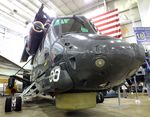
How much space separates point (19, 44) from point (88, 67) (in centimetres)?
1264

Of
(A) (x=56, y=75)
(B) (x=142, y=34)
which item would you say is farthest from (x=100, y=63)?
(B) (x=142, y=34)

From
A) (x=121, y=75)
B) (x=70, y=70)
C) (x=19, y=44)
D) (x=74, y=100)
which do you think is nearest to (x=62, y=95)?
(x=74, y=100)

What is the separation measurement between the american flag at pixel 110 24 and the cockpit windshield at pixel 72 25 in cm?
399

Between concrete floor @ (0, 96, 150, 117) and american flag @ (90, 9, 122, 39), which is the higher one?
american flag @ (90, 9, 122, 39)

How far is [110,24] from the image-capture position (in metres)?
6.64

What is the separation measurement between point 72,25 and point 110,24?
4.51 metres

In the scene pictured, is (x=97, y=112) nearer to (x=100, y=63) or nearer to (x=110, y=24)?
(x=100, y=63)

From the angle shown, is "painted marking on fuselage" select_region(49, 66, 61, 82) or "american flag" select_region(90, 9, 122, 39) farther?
"american flag" select_region(90, 9, 122, 39)

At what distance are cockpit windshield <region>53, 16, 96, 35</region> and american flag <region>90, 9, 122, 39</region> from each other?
3.99 meters

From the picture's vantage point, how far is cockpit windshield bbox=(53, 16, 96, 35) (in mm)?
2426

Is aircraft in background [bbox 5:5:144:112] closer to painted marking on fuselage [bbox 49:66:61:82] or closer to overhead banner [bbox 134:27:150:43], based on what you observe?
painted marking on fuselage [bbox 49:66:61:82]

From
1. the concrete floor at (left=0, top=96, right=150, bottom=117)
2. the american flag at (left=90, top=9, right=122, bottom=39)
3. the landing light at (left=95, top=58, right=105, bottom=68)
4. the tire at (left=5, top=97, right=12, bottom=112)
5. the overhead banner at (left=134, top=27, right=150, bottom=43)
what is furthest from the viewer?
the american flag at (left=90, top=9, right=122, bottom=39)

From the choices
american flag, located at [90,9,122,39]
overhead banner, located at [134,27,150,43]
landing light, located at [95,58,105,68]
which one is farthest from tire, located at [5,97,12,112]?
american flag, located at [90,9,122,39]

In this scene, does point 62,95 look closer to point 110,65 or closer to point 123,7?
point 110,65
